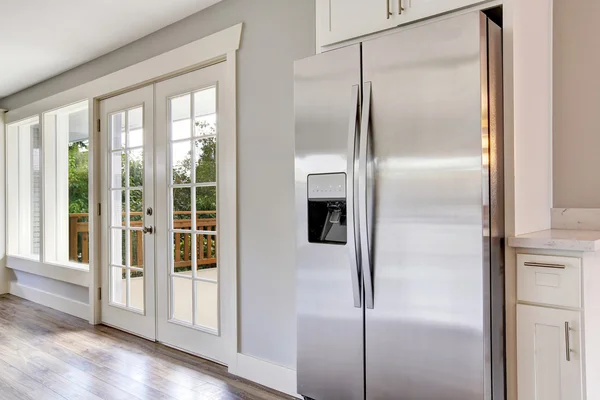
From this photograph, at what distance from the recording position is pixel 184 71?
3357 mm

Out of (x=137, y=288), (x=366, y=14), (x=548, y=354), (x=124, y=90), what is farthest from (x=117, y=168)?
(x=548, y=354)

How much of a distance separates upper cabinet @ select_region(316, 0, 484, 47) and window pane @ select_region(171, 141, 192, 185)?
1.59 meters

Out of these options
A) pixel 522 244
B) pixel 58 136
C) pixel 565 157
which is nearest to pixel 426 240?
pixel 522 244

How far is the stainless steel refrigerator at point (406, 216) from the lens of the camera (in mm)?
1519

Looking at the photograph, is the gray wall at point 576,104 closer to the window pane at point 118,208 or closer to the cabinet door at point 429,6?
the cabinet door at point 429,6

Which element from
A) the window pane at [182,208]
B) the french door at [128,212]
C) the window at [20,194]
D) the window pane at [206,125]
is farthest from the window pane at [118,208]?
the window at [20,194]

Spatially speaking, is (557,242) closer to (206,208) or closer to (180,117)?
(206,208)

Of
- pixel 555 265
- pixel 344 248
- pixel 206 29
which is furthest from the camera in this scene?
pixel 206 29

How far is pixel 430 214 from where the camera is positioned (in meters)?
1.60

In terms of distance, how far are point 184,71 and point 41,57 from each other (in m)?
1.68

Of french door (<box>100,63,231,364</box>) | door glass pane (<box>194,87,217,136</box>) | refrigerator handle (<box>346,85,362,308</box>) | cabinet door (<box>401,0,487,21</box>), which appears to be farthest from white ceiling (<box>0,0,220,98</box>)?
refrigerator handle (<box>346,85,362,308</box>)

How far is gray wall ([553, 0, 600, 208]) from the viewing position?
196 cm

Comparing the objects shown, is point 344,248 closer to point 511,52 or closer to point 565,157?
point 511,52

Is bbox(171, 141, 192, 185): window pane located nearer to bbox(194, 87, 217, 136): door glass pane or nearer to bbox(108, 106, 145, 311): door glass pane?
bbox(194, 87, 217, 136): door glass pane
